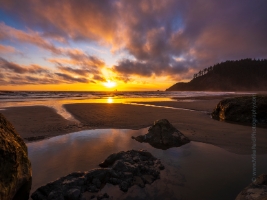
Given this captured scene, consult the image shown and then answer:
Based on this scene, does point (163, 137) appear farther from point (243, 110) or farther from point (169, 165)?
point (243, 110)

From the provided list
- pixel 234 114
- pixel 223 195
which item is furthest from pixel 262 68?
pixel 223 195

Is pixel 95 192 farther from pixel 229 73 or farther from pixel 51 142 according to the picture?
pixel 229 73

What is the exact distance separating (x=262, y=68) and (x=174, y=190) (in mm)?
185777

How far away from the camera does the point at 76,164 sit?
431cm

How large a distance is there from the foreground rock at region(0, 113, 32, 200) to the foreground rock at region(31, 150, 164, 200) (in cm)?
40

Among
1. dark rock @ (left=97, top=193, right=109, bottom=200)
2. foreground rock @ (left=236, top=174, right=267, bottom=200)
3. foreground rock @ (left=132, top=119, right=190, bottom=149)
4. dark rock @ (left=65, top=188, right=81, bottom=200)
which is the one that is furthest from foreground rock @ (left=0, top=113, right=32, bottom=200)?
foreground rock @ (left=132, top=119, right=190, bottom=149)

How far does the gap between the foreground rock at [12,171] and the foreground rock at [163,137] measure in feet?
13.5

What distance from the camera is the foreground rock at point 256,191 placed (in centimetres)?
254

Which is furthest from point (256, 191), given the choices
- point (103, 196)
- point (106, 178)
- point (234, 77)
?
point (234, 77)

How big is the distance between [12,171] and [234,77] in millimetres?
168995

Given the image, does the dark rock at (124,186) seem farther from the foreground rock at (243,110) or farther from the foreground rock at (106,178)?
the foreground rock at (243,110)

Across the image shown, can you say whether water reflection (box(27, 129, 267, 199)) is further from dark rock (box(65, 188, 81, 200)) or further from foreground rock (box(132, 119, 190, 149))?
dark rock (box(65, 188, 81, 200))

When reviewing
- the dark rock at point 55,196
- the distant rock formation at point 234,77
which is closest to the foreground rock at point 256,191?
the dark rock at point 55,196

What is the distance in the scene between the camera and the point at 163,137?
6094mm
